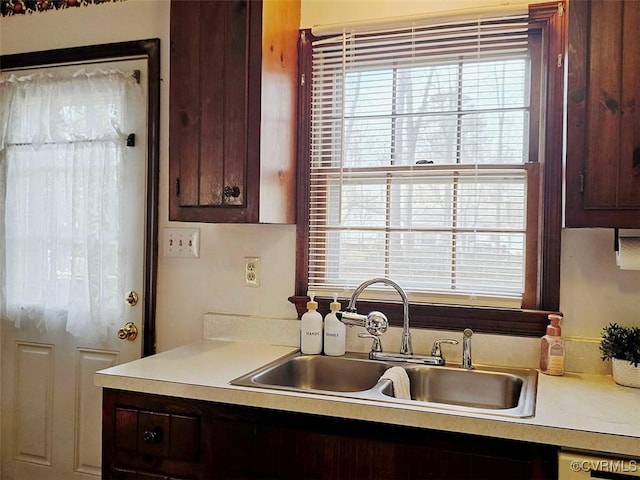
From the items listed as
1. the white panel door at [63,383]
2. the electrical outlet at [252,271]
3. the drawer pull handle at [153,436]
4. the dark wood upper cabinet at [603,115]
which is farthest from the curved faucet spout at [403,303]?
the white panel door at [63,383]

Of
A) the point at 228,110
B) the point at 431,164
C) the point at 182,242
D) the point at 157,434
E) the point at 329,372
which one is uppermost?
the point at 228,110

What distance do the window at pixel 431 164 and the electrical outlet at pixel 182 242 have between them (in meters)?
0.47

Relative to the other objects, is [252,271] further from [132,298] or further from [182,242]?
[132,298]

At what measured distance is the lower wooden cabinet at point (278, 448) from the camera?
1305 millimetres

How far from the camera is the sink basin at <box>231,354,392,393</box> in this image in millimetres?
1847

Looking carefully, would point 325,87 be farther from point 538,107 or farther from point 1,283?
point 1,283

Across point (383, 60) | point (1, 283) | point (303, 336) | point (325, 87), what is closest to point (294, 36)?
point (325, 87)

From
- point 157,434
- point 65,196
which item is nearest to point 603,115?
point 157,434

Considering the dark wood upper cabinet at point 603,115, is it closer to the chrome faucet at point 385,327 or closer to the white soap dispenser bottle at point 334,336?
the chrome faucet at point 385,327

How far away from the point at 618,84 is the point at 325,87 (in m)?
1.03

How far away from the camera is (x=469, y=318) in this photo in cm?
189

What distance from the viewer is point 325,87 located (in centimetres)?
211

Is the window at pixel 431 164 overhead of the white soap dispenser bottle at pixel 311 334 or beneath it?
overhead

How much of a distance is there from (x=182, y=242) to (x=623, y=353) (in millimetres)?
1664
